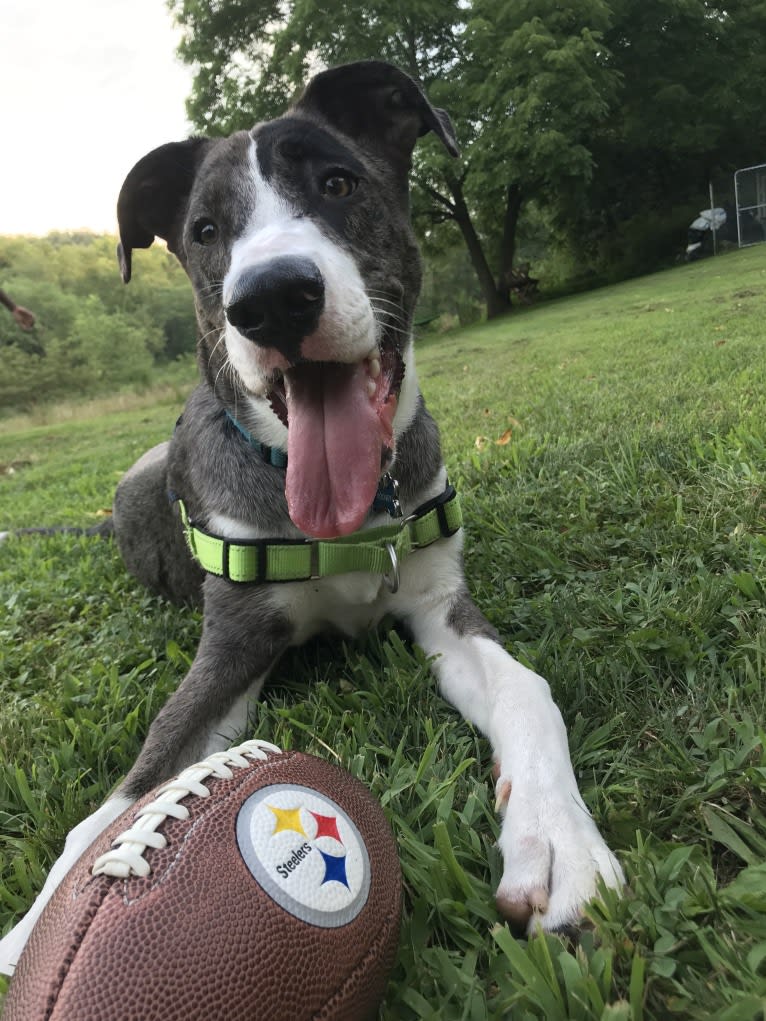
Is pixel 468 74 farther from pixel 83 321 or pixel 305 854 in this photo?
pixel 83 321

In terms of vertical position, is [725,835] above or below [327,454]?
below

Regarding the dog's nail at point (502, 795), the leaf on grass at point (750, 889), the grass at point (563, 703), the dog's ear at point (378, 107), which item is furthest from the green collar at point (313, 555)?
the dog's ear at point (378, 107)

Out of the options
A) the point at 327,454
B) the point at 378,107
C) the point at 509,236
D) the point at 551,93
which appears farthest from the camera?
the point at 509,236

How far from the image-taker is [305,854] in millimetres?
1165

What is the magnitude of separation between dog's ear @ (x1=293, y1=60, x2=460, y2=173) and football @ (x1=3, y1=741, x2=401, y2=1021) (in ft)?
8.02

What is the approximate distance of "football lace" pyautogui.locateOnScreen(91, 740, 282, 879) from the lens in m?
1.15

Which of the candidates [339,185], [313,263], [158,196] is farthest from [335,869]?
[158,196]

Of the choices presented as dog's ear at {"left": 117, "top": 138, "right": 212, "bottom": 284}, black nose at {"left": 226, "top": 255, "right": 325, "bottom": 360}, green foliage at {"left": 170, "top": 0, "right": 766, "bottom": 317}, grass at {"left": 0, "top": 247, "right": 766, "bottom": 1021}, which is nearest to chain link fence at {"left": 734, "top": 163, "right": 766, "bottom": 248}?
green foliage at {"left": 170, "top": 0, "right": 766, "bottom": 317}

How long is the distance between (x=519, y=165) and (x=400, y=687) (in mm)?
25753

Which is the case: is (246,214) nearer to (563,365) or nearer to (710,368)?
(710,368)

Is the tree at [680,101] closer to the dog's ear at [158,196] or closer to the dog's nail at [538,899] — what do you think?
the dog's ear at [158,196]

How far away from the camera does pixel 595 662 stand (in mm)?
2023

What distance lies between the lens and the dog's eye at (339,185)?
234 cm

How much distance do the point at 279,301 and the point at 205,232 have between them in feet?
2.77
